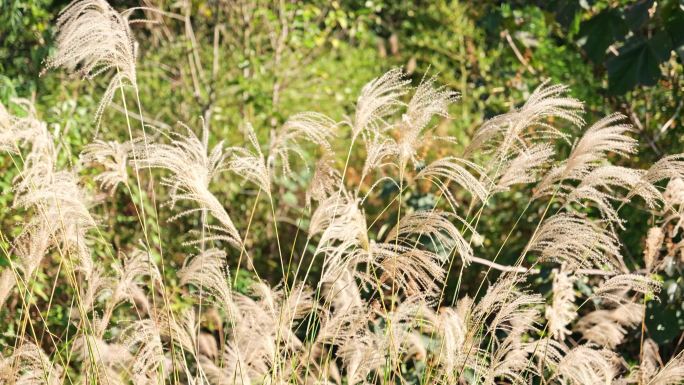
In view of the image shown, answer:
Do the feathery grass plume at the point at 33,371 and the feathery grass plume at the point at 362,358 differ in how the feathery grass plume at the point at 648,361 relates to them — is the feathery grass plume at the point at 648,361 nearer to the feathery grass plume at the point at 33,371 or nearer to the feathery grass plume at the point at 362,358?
the feathery grass plume at the point at 362,358

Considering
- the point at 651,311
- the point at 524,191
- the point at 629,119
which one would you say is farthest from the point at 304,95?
the point at 651,311

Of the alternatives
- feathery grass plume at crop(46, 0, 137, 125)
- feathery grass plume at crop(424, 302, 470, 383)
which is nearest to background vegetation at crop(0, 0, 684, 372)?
feathery grass plume at crop(424, 302, 470, 383)

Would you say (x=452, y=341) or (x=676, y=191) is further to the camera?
(x=676, y=191)

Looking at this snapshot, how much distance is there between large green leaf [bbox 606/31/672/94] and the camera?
3992 millimetres

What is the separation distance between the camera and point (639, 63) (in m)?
4.07

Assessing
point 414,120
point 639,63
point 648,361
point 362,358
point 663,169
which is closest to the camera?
point 414,120

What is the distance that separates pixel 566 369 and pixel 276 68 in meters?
3.87

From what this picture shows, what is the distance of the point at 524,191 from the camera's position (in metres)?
5.75

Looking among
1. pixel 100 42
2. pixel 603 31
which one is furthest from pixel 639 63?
pixel 100 42

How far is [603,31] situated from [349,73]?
431cm

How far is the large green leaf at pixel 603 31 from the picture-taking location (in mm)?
4098

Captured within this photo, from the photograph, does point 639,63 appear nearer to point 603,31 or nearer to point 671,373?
point 603,31

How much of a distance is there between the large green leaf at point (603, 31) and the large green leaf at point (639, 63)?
69 millimetres

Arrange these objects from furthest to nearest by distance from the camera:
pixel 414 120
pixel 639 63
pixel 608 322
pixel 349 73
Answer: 1. pixel 349 73
2. pixel 639 63
3. pixel 608 322
4. pixel 414 120
